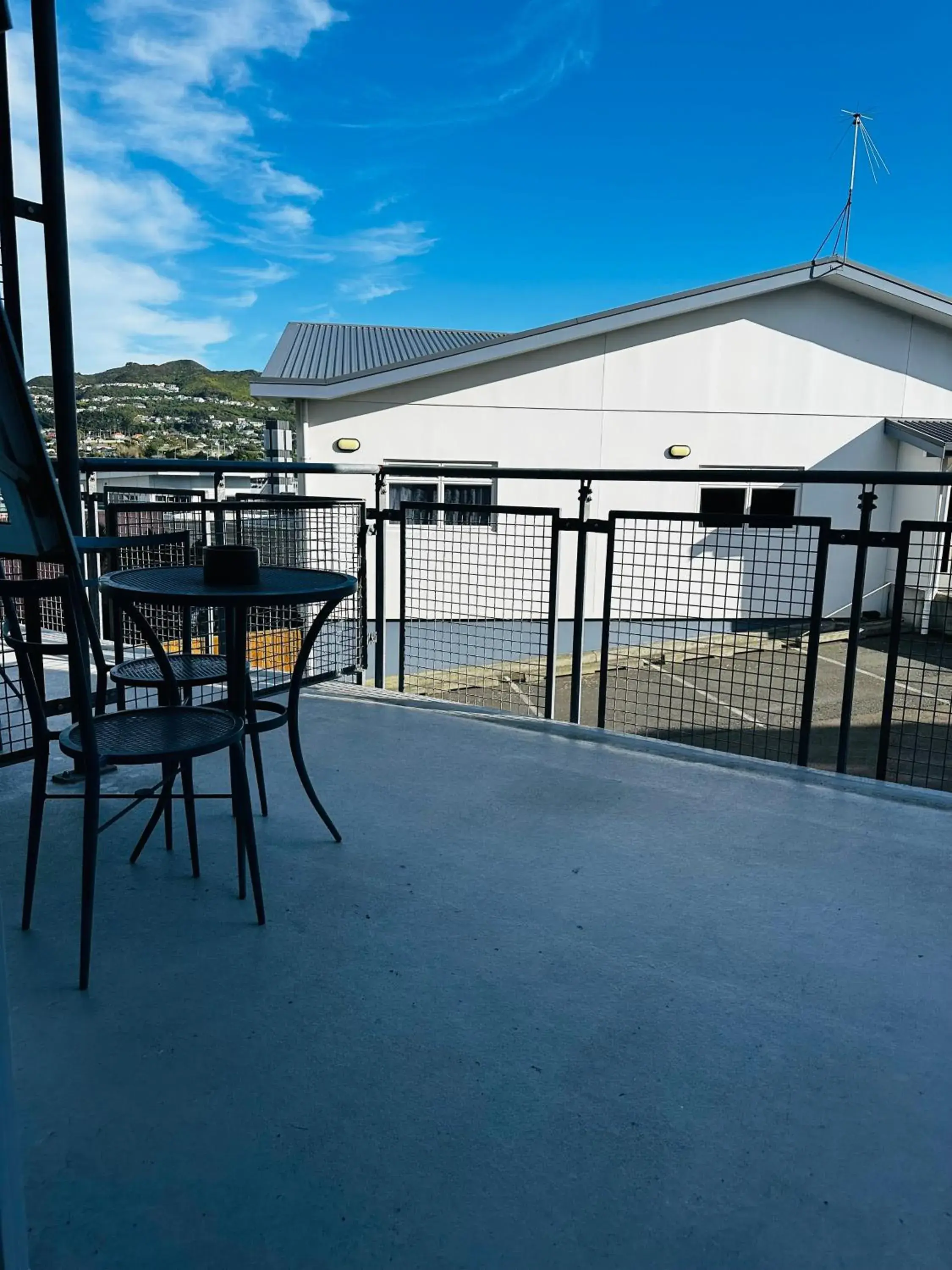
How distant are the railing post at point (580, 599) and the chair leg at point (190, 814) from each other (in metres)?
1.82

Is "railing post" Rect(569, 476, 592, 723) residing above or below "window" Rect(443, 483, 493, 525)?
below

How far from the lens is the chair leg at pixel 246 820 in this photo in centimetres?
170

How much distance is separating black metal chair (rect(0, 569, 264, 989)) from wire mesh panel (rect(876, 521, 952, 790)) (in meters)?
2.00

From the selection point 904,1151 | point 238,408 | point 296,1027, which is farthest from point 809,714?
point 238,408

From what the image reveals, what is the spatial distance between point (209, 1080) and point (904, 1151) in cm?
107

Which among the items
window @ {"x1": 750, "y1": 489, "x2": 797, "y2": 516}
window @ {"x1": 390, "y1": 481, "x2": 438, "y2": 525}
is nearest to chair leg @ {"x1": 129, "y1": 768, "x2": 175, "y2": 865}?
window @ {"x1": 390, "y1": 481, "x2": 438, "y2": 525}

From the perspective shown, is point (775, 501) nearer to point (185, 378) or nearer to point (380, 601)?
point (380, 601)

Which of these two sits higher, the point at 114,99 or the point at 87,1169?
the point at 114,99

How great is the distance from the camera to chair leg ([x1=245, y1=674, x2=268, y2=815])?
2.08 metres

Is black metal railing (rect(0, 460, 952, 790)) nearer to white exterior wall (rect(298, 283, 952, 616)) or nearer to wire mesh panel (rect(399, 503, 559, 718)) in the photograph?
wire mesh panel (rect(399, 503, 559, 718))

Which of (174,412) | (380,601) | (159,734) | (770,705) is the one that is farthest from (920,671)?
(174,412)

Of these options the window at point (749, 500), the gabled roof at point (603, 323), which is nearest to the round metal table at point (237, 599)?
the gabled roof at point (603, 323)

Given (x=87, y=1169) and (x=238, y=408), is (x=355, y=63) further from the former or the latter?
(x=87, y=1169)

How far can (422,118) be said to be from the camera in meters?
17.0
